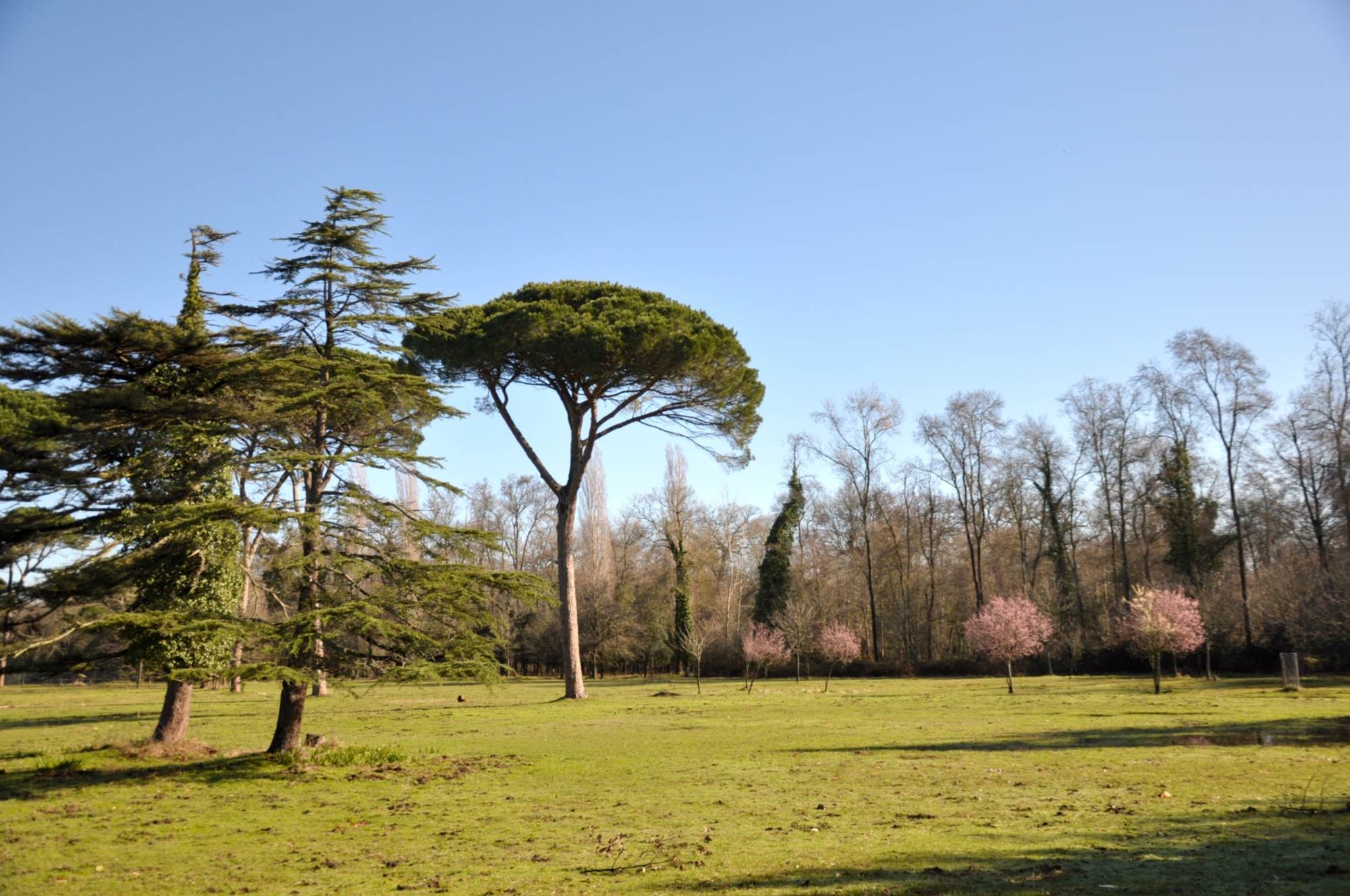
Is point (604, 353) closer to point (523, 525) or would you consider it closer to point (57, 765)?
point (57, 765)

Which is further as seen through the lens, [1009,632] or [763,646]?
[763,646]

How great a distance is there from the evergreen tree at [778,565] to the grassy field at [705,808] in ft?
90.2

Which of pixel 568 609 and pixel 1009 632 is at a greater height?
pixel 568 609

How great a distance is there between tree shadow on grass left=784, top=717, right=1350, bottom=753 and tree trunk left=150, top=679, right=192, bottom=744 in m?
11.2

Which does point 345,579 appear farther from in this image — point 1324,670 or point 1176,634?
point 1324,670

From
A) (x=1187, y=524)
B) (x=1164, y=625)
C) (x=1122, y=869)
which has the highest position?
(x=1187, y=524)

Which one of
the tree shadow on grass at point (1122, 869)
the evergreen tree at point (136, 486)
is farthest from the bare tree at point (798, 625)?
the tree shadow on grass at point (1122, 869)

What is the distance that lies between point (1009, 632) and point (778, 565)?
17.3 meters

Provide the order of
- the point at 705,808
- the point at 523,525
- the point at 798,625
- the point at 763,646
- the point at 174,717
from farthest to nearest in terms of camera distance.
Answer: the point at 523,525 < the point at 798,625 < the point at 763,646 < the point at 174,717 < the point at 705,808

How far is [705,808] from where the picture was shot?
32.6ft

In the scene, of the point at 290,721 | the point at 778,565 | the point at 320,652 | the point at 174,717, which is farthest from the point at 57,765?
the point at 778,565

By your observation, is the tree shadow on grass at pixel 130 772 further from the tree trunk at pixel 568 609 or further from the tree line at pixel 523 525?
the tree trunk at pixel 568 609

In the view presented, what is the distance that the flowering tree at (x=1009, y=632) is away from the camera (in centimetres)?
3328

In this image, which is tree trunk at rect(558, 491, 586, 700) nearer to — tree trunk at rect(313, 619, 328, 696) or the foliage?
tree trunk at rect(313, 619, 328, 696)
